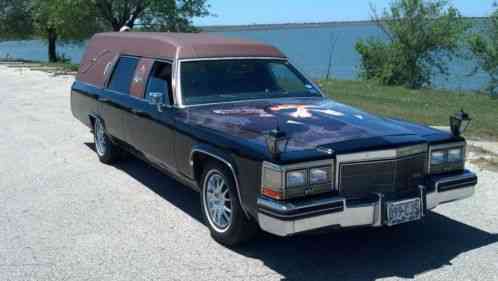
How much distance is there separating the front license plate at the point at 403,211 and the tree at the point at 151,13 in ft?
89.6

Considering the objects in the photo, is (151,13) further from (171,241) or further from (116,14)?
(171,241)

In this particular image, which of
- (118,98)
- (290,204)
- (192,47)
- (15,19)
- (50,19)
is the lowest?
(290,204)

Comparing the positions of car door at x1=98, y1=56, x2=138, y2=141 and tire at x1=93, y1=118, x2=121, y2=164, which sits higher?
car door at x1=98, y1=56, x2=138, y2=141

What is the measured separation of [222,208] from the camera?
5234mm

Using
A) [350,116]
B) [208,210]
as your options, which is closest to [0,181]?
[208,210]

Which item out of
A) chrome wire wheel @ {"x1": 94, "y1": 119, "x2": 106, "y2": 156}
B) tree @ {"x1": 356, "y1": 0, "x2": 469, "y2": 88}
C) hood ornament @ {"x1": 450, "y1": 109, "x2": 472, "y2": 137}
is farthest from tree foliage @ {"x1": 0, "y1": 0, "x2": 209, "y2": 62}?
hood ornament @ {"x1": 450, "y1": 109, "x2": 472, "y2": 137}

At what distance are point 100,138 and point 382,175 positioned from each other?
15.4 ft

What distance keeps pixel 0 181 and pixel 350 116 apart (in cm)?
444

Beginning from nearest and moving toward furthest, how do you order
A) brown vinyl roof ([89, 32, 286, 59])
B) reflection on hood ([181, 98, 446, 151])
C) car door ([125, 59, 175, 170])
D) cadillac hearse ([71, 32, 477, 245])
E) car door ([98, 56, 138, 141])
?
cadillac hearse ([71, 32, 477, 245]) → reflection on hood ([181, 98, 446, 151]) → car door ([125, 59, 175, 170]) → brown vinyl roof ([89, 32, 286, 59]) → car door ([98, 56, 138, 141])

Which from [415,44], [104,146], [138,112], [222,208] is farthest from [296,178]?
[415,44]

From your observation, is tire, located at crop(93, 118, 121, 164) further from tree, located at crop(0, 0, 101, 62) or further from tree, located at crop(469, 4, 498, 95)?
tree, located at crop(0, 0, 101, 62)

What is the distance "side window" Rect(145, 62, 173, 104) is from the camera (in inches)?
243

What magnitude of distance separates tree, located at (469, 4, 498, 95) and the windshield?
17.2 m

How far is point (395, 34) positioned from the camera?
27.6 metres
